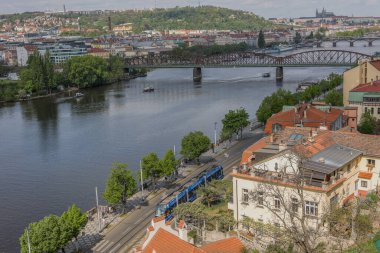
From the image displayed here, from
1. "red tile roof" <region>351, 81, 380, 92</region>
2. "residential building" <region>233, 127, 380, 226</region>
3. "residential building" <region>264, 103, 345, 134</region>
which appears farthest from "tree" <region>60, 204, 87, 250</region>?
"red tile roof" <region>351, 81, 380, 92</region>

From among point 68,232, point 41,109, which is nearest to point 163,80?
point 41,109

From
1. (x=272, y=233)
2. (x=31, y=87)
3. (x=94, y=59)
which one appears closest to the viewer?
(x=272, y=233)

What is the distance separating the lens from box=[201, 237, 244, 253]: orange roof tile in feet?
39.7

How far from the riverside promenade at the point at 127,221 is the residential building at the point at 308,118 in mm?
3055

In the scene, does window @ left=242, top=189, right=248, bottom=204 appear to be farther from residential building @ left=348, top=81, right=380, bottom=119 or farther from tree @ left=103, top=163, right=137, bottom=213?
residential building @ left=348, top=81, right=380, bottom=119

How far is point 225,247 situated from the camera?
12406mm

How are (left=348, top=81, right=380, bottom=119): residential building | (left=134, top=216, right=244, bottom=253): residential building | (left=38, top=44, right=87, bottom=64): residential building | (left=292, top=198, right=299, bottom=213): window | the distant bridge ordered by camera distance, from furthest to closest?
(left=38, top=44, right=87, bottom=64): residential building, the distant bridge, (left=348, top=81, right=380, bottom=119): residential building, (left=292, top=198, right=299, bottom=213): window, (left=134, top=216, right=244, bottom=253): residential building

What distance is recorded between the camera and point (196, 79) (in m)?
69.3

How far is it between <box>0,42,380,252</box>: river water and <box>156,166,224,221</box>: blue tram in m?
4.19

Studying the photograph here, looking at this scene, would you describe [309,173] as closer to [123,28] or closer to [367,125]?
[367,125]

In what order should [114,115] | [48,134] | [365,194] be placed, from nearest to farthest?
[365,194] < [48,134] < [114,115]

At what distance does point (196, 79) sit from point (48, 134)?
116 ft

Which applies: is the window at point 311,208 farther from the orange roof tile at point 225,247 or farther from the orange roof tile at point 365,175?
the orange roof tile at point 365,175

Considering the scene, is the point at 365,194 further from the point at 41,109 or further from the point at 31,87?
the point at 31,87
